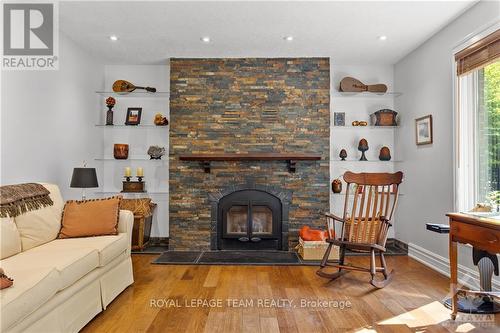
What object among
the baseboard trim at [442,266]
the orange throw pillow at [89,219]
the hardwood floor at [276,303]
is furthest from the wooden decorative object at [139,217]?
the baseboard trim at [442,266]

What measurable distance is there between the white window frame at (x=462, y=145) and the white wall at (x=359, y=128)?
156 cm

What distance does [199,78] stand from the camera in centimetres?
484

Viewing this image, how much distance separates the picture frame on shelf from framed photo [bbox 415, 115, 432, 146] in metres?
3.91

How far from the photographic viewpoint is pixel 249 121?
15.9 ft

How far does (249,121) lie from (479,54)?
277 centimetres

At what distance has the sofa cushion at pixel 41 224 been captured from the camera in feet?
8.73

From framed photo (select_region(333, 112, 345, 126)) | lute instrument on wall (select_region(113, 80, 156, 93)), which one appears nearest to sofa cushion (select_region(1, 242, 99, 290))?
lute instrument on wall (select_region(113, 80, 156, 93))

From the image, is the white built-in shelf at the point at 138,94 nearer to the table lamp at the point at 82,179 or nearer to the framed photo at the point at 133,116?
the framed photo at the point at 133,116

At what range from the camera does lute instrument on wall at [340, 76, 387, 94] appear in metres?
4.96

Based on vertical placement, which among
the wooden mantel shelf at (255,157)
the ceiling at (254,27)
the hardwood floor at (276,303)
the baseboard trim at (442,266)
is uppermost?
the ceiling at (254,27)

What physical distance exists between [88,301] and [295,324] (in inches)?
60.9

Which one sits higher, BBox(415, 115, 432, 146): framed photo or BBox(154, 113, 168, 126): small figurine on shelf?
BBox(154, 113, 168, 126): small figurine on shelf

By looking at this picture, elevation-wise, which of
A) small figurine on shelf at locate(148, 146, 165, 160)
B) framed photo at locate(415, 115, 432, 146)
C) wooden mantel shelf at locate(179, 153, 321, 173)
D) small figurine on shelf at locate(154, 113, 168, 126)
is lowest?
wooden mantel shelf at locate(179, 153, 321, 173)

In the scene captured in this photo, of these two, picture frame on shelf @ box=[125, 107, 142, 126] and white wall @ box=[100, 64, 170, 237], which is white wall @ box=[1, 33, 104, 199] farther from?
picture frame on shelf @ box=[125, 107, 142, 126]
